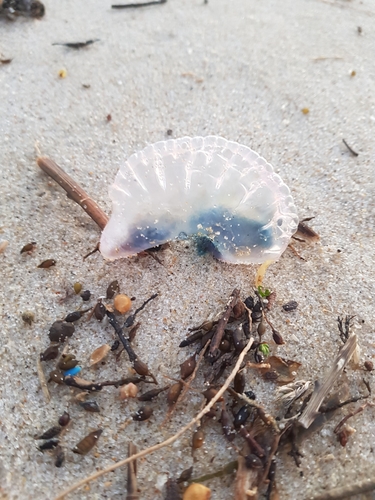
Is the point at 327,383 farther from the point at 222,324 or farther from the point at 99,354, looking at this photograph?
the point at 99,354

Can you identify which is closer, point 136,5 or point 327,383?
point 327,383

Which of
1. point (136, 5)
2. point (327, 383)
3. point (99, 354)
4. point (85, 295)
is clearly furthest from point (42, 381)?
point (136, 5)

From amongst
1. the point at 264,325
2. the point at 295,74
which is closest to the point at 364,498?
the point at 264,325

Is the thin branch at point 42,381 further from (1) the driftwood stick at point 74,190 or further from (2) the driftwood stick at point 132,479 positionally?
(1) the driftwood stick at point 74,190

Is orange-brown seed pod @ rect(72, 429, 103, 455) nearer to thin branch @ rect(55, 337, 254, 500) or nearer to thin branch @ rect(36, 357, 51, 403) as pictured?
thin branch @ rect(55, 337, 254, 500)

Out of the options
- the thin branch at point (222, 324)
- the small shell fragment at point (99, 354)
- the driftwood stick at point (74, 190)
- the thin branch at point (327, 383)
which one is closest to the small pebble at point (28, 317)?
the small shell fragment at point (99, 354)

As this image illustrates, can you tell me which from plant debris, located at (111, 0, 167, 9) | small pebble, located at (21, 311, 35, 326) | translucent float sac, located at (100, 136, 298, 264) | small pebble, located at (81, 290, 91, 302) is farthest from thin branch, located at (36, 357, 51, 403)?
plant debris, located at (111, 0, 167, 9)
